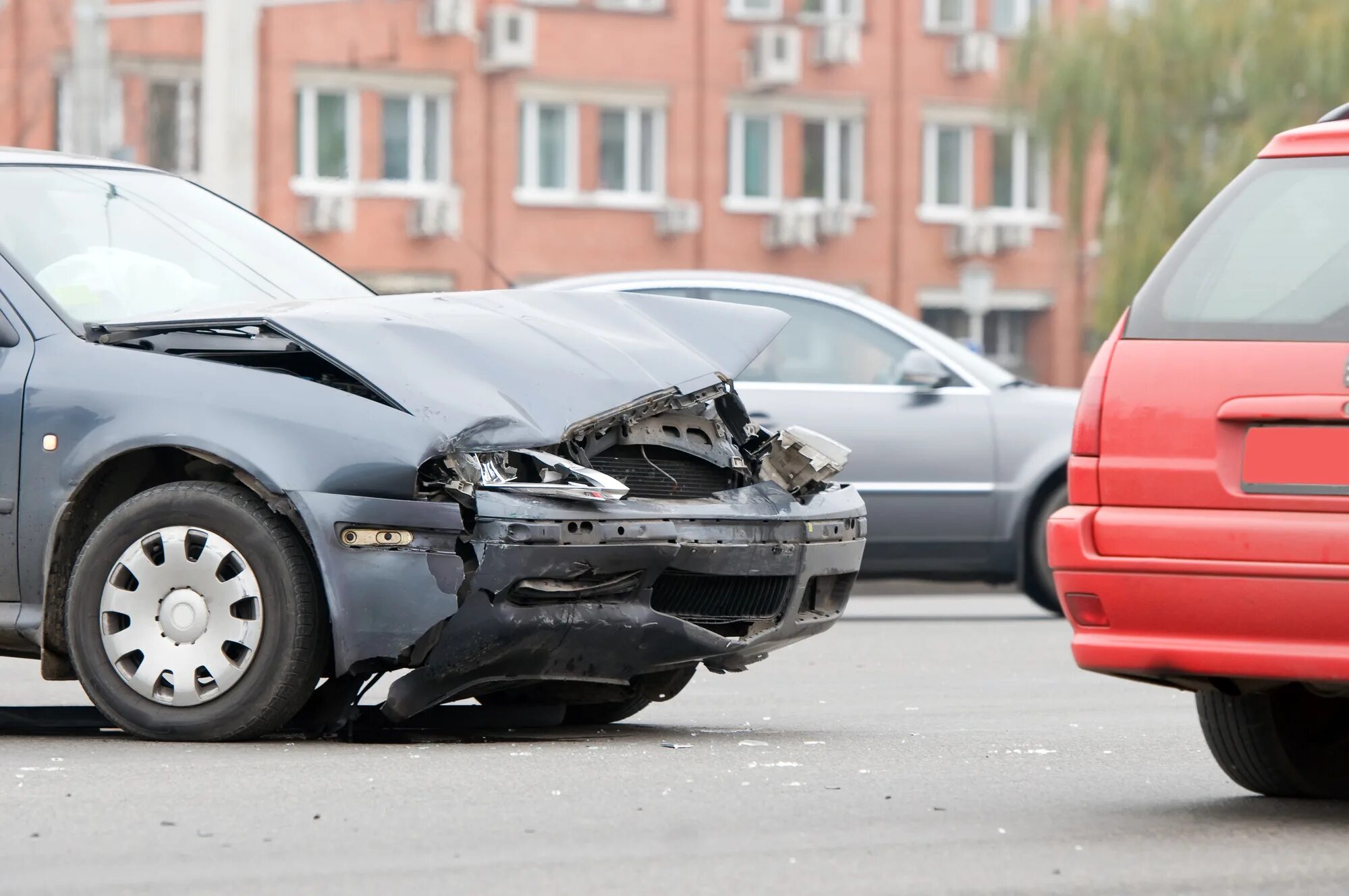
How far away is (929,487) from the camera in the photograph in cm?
1299

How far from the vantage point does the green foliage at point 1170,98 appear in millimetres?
32438

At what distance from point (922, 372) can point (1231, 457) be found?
717cm

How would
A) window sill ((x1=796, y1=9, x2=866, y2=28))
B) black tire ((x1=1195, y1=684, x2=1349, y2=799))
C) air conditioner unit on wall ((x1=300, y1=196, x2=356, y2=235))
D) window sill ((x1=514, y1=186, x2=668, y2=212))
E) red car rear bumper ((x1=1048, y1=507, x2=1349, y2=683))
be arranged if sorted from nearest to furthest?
red car rear bumper ((x1=1048, y1=507, x2=1349, y2=683))
black tire ((x1=1195, y1=684, x2=1349, y2=799))
air conditioner unit on wall ((x1=300, y1=196, x2=356, y2=235))
window sill ((x1=514, y1=186, x2=668, y2=212))
window sill ((x1=796, y1=9, x2=866, y2=28))

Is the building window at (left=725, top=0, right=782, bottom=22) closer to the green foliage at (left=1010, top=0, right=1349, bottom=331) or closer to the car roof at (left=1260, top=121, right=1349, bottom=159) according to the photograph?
the green foliage at (left=1010, top=0, right=1349, bottom=331)

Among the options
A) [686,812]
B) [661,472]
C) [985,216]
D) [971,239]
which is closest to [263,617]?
[661,472]

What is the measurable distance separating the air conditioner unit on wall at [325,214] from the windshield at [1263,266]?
3307 cm

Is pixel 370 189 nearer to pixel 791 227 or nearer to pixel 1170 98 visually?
pixel 791 227

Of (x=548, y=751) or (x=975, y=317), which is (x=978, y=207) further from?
(x=548, y=751)

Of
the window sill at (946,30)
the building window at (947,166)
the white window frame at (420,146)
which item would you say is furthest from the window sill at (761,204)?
the white window frame at (420,146)

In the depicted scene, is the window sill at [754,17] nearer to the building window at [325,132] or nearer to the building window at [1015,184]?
the building window at [1015,184]

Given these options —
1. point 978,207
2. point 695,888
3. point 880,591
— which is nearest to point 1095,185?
point 978,207

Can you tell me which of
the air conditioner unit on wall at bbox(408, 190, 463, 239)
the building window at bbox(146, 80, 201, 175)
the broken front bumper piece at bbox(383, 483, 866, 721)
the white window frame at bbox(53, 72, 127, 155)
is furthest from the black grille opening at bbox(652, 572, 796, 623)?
the building window at bbox(146, 80, 201, 175)

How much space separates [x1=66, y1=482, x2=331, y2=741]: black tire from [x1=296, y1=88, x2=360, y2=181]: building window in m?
31.9

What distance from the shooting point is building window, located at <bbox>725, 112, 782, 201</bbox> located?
42.2 metres
